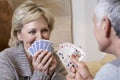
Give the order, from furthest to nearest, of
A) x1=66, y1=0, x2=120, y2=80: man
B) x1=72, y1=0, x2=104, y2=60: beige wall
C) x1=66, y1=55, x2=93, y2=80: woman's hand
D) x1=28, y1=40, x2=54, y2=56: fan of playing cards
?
x1=72, y1=0, x2=104, y2=60: beige wall, x1=28, y1=40, x2=54, y2=56: fan of playing cards, x1=66, y1=55, x2=93, y2=80: woman's hand, x1=66, y1=0, x2=120, y2=80: man

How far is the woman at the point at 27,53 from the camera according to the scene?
1.59 meters

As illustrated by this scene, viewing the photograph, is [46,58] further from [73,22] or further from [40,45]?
[73,22]

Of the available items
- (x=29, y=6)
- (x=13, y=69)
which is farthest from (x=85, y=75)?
(x=29, y=6)

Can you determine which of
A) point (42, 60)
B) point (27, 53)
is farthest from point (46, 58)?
point (27, 53)

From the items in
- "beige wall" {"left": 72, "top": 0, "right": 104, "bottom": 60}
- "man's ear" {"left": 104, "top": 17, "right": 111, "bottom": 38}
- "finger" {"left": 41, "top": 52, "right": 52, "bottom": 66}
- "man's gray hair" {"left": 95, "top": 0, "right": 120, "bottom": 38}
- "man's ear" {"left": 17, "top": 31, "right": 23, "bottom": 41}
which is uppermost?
"man's gray hair" {"left": 95, "top": 0, "right": 120, "bottom": 38}

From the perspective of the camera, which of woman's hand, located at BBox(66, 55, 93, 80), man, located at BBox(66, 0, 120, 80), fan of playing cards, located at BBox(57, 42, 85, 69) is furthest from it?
fan of playing cards, located at BBox(57, 42, 85, 69)

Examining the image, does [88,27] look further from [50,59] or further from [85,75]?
[85,75]

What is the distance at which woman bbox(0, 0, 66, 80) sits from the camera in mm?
1595

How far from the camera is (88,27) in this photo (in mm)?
2814

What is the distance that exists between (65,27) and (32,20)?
1158mm

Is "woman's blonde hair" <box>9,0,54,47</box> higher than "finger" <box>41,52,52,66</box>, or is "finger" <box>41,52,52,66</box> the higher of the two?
"woman's blonde hair" <box>9,0,54,47</box>

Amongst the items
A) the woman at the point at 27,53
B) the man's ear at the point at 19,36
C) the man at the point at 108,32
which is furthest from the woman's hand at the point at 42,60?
the man at the point at 108,32

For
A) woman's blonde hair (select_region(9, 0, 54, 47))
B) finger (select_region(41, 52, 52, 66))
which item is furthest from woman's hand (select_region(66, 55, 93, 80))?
woman's blonde hair (select_region(9, 0, 54, 47))

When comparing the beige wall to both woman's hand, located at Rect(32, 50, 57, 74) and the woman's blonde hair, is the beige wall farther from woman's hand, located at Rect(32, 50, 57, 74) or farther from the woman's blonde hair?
woman's hand, located at Rect(32, 50, 57, 74)
